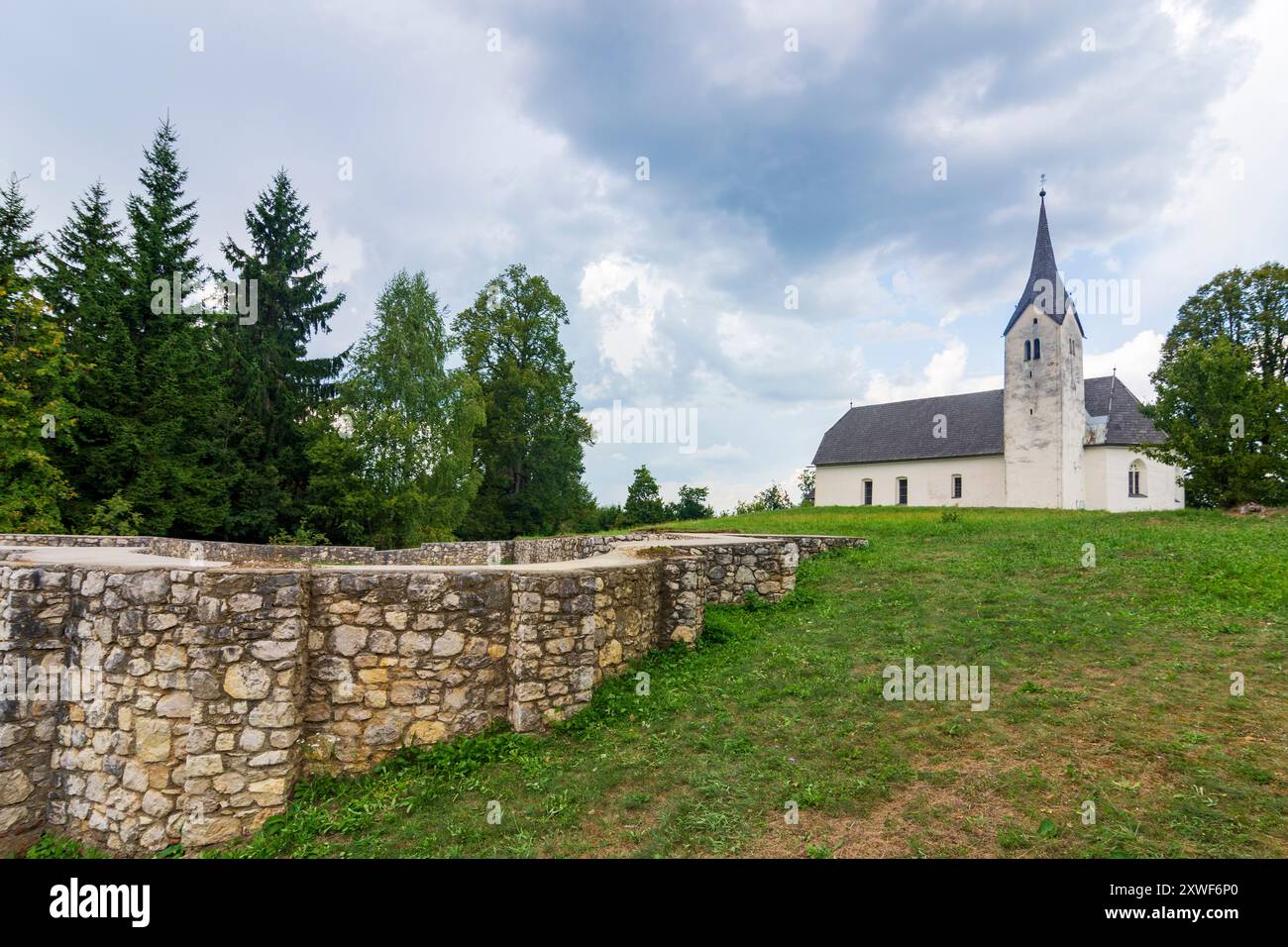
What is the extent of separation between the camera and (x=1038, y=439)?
115 feet

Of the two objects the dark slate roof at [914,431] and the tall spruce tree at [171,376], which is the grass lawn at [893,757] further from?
the dark slate roof at [914,431]

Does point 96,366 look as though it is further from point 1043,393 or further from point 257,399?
point 1043,393

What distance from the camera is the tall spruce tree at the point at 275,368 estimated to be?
27.8 metres

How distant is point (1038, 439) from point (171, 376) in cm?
4258

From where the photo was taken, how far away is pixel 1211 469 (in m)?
18.4

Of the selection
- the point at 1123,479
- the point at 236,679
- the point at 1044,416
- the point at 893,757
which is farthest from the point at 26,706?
the point at 1123,479

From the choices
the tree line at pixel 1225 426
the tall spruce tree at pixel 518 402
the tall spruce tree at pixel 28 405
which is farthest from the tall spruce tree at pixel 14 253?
the tree line at pixel 1225 426

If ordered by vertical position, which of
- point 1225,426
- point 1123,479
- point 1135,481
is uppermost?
point 1225,426

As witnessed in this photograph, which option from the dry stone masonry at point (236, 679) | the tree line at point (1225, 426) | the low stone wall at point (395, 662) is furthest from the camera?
the tree line at point (1225, 426)

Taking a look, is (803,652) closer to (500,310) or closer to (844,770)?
(844,770)

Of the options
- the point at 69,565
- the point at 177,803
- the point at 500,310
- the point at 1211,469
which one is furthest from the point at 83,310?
the point at 1211,469

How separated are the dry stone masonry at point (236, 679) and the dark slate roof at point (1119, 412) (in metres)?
38.4
